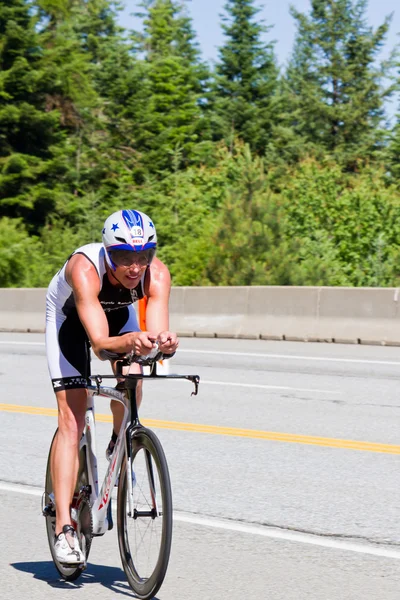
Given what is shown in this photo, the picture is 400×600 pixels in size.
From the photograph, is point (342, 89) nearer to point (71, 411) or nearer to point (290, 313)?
point (290, 313)

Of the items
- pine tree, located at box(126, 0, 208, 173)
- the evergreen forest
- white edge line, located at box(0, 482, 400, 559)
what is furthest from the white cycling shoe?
pine tree, located at box(126, 0, 208, 173)

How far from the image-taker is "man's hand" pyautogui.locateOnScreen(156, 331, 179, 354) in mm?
4344


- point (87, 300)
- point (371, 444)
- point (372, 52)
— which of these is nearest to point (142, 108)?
point (372, 52)

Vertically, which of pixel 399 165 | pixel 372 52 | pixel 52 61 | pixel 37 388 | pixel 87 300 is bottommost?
pixel 37 388

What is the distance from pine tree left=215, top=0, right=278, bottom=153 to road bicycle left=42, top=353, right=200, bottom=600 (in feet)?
206

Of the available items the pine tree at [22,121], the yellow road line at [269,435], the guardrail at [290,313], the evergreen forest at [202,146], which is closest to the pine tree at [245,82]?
the evergreen forest at [202,146]

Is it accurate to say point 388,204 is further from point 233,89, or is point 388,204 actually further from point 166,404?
point 233,89

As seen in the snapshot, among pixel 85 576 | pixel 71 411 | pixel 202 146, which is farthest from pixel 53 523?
pixel 202 146

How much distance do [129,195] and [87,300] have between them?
137ft

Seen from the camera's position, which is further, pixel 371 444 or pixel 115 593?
pixel 371 444

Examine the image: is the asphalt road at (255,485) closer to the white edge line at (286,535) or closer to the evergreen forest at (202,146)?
the white edge line at (286,535)

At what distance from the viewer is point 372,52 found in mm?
70562

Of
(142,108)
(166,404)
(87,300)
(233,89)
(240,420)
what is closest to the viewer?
(87,300)

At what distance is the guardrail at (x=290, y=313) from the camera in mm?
17844
